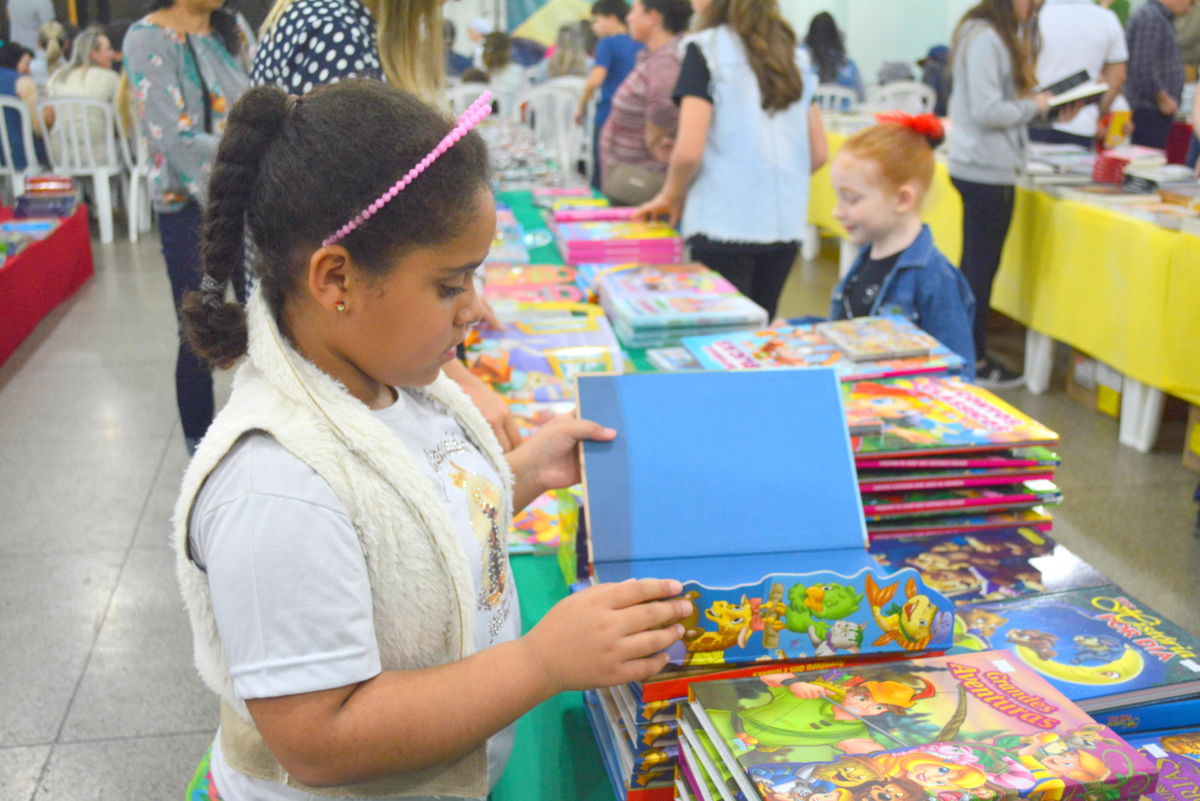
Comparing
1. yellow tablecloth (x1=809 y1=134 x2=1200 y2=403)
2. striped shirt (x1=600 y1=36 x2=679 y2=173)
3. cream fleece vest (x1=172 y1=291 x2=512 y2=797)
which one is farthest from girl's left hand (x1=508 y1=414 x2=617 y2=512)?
striped shirt (x1=600 y1=36 x2=679 y2=173)

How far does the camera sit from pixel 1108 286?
141 inches

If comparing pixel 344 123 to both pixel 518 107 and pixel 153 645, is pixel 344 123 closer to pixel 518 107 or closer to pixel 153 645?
pixel 153 645

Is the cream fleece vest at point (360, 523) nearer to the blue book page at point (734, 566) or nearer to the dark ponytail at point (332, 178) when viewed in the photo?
the dark ponytail at point (332, 178)

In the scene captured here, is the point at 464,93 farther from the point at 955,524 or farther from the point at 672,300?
the point at 955,524

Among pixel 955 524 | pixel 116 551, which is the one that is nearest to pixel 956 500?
pixel 955 524

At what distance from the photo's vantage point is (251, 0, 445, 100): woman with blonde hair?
1710 millimetres

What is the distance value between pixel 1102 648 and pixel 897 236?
1356 mm

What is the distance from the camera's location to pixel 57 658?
245cm

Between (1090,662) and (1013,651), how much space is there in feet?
0.25

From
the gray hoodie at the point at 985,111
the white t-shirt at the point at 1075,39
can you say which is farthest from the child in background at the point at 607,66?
the white t-shirt at the point at 1075,39

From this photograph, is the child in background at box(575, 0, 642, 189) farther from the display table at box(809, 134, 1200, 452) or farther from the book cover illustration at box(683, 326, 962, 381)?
the book cover illustration at box(683, 326, 962, 381)

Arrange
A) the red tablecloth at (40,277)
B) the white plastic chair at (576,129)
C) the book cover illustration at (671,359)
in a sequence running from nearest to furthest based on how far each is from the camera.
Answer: the book cover illustration at (671,359), the red tablecloth at (40,277), the white plastic chair at (576,129)

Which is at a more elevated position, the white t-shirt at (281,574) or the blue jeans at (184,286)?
the white t-shirt at (281,574)

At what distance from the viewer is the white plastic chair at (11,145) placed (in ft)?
22.2
